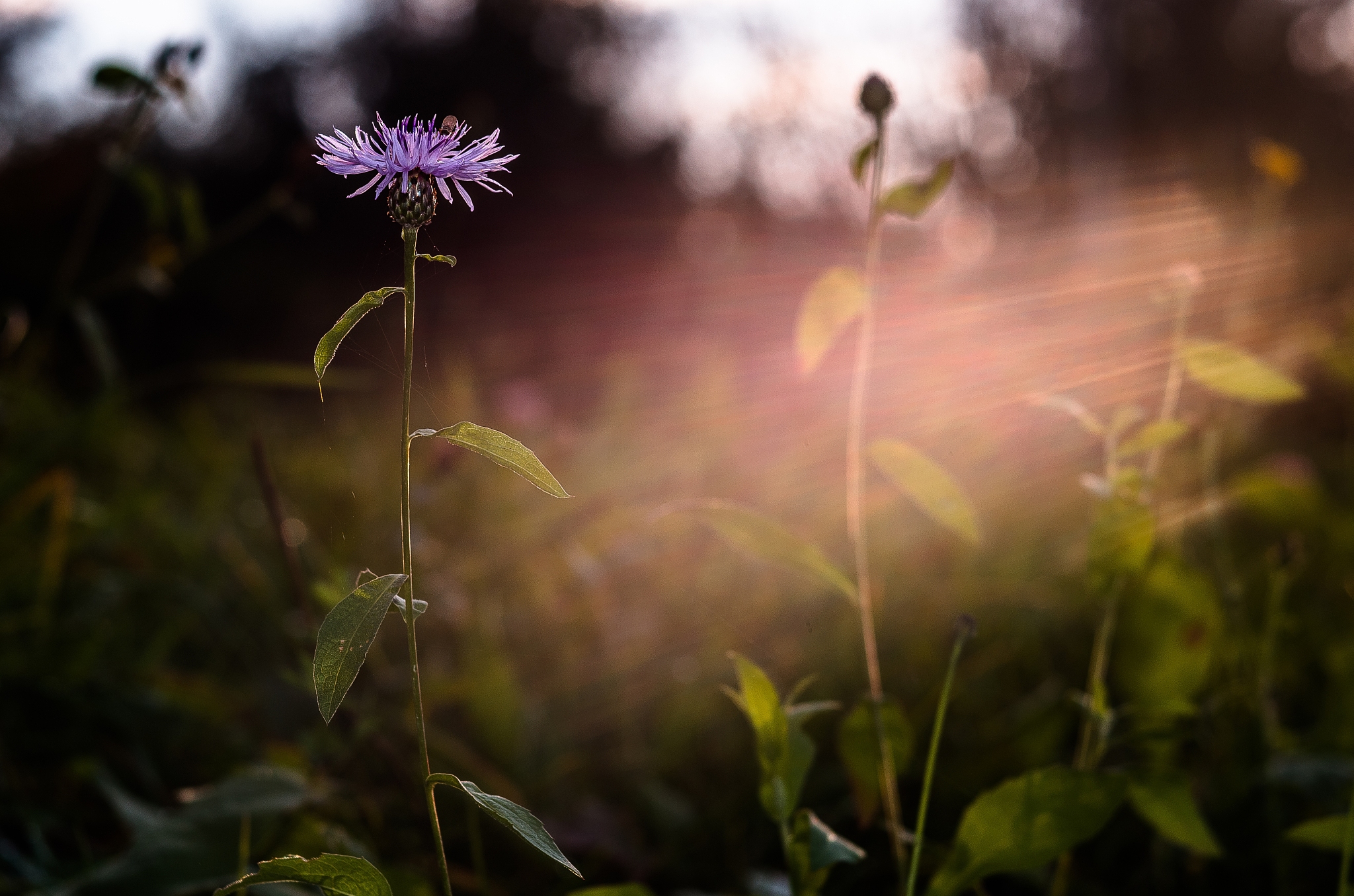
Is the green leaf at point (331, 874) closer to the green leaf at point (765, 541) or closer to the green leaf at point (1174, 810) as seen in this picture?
the green leaf at point (765, 541)

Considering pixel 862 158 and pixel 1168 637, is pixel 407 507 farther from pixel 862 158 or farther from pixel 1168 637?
pixel 1168 637

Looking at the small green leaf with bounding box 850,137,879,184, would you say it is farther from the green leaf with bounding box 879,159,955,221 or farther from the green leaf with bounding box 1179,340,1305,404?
the green leaf with bounding box 1179,340,1305,404

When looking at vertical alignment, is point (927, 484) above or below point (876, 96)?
below

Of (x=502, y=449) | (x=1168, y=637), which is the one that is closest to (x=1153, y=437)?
(x=1168, y=637)

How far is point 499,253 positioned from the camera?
14.9 feet

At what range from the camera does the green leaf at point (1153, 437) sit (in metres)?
0.61

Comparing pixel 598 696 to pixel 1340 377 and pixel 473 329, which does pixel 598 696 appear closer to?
pixel 1340 377

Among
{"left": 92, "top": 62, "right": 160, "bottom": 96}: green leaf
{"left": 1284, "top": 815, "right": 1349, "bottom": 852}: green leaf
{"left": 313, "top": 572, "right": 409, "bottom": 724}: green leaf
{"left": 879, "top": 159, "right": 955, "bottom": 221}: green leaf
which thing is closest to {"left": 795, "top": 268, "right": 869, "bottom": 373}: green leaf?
{"left": 879, "top": 159, "right": 955, "bottom": 221}: green leaf

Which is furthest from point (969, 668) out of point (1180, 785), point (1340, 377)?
point (1340, 377)

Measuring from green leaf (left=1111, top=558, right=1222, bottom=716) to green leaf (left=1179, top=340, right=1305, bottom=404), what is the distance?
11.4 inches

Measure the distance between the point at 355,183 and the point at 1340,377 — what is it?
1932mm

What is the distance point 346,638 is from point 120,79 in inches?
31.1

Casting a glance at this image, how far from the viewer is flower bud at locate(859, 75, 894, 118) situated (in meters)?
0.53

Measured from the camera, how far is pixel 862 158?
55cm
